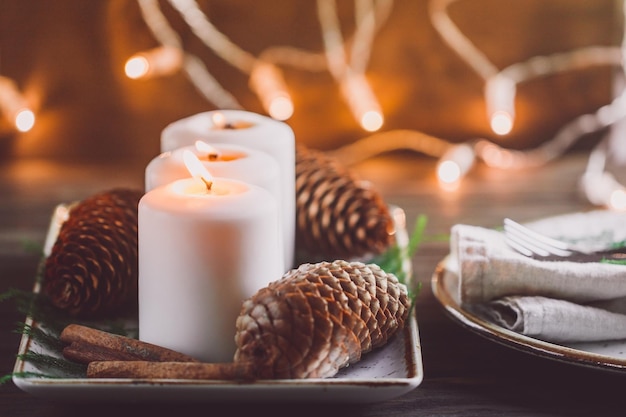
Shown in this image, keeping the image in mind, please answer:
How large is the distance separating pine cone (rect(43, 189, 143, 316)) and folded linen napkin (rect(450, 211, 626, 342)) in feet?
0.95

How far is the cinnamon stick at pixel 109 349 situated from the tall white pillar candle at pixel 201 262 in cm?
1

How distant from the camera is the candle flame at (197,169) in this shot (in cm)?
63

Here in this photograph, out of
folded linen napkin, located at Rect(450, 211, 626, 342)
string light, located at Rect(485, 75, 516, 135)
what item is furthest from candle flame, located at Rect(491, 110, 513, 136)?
folded linen napkin, located at Rect(450, 211, 626, 342)

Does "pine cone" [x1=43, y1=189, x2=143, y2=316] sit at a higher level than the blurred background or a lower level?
lower

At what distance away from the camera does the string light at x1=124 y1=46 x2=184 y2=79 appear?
53.4 inches

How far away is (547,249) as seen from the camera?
73cm

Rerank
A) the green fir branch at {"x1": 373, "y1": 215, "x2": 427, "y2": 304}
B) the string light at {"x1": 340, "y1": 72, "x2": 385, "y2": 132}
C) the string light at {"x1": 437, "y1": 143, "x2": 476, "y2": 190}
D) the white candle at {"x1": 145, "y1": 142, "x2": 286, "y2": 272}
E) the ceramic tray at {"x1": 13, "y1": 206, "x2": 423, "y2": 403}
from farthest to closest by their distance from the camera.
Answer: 1. the string light at {"x1": 340, "y1": 72, "x2": 385, "y2": 132}
2. the string light at {"x1": 437, "y1": 143, "x2": 476, "y2": 190}
3. the green fir branch at {"x1": 373, "y1": 215, "x2": 427, "y2": 304}
4. the white candle at {"x1": 145, "y1": 142, "x2": 286, "y2": 272}
5. the ceramic tray at {"x1": 13, "y1": 206, "x2": 423, "y2": 403}

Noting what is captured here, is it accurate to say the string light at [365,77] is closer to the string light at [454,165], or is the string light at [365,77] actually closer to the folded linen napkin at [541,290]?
the string light at [454,165]

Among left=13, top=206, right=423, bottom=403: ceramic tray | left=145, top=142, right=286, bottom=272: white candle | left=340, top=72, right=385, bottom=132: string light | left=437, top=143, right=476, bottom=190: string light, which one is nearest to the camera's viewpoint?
left=13, top=206, right=423, bottom=403: ceramic tray

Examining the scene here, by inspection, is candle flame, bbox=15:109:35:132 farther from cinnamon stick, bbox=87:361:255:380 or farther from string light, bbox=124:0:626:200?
cinnamon stick, bbox=87:361:255:380

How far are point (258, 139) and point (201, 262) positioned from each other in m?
0.22

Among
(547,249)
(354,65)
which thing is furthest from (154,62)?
(547,249)

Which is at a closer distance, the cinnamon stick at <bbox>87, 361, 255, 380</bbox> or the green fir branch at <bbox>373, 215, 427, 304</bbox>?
the cinnamon stick at <bbox>87, 361, 255, 380</bbox>

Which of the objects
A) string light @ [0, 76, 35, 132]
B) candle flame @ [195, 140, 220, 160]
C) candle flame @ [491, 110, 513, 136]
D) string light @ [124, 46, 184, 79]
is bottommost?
candle flame @ [195, 140, 220, 160]
